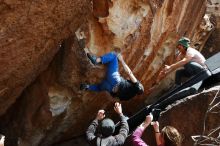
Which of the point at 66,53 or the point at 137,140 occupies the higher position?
the point at 66,53

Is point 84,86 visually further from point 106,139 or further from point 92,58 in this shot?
point 106,139

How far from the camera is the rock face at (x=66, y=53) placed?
7.38 metres

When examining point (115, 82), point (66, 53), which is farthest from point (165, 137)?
point (66, 53)

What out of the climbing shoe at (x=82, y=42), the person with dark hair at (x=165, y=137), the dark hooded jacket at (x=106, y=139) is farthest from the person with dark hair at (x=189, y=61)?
the dark hooded jacket at (x=106, y=139)

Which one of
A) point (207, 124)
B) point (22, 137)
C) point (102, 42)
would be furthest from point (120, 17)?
point (22, 137)

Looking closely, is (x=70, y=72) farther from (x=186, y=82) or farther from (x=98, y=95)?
(x=186, y=82)

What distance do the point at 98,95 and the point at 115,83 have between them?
1636 mm

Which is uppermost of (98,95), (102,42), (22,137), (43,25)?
(43,25)

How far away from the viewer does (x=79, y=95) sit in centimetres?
952

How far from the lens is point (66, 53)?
8.78 m

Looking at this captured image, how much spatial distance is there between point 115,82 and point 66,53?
1.20 m

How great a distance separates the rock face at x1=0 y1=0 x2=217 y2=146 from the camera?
24.2 ft

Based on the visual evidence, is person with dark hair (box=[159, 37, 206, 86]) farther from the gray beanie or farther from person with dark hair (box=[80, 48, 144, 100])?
the gray beanie

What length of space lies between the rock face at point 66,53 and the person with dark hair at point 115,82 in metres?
0.28
